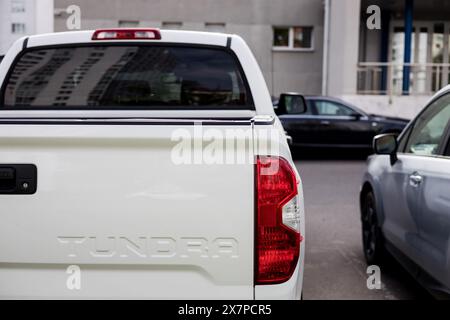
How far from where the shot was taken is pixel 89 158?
242cm

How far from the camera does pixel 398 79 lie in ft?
68.2

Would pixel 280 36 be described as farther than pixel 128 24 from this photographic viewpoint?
Yes

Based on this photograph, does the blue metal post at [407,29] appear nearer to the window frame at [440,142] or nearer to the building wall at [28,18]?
the building wall at [28,18]

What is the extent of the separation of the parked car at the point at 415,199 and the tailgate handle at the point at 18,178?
93.8 inches

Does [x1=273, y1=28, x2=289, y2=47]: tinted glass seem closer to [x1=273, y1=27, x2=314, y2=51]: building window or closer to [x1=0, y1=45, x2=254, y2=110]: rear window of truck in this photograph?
[x1=273, y1=27, x2=314, y2=51]: building window

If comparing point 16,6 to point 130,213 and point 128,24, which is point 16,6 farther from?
point 130,213

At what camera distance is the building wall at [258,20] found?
2162 centimetres

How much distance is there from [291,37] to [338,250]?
17.6 meters

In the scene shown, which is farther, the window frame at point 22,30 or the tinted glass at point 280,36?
the tinted glass at point 280,36

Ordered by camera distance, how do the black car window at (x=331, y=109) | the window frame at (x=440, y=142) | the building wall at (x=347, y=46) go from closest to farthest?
the window frame at (x=440, y=142) < the black car window at (x=331, y=109) < the building wall at (x=347, y=46)

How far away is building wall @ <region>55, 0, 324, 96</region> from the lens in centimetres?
2162

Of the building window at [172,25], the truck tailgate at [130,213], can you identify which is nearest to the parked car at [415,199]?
the truck tailgate at [130,213]

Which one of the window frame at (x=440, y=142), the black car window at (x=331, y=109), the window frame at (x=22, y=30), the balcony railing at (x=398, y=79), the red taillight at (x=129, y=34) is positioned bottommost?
the window frame at (x=440, y=142)

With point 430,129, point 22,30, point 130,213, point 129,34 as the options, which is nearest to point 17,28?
point 22,30
